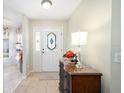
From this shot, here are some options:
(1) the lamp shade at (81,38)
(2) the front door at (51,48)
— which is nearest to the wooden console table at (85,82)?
(1) the lamp shade at (81,38)

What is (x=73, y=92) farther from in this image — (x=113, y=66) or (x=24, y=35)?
(x=24, y=35)

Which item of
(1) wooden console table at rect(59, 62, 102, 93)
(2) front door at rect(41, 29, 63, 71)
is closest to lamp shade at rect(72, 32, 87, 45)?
(1) wooden console table at rect(59, 62, 102, 93)

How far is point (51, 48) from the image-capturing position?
27.1 feet

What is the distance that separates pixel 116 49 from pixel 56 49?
616 cm

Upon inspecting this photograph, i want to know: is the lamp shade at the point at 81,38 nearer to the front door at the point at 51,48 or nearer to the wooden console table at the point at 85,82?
the wooden console table at the point at 85,82

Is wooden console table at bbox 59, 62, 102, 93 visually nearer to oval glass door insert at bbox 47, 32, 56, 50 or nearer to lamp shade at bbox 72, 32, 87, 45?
lamp shade at bbox 72, 32, 87, 45

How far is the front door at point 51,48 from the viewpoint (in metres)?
8.21

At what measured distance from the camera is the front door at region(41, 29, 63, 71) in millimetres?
8211

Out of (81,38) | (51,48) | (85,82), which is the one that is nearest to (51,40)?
(51,48)

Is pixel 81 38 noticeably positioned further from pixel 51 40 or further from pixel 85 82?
pixel 51 40

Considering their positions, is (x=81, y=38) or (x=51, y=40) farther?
(x=51, y=40)

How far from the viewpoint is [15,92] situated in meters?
4.56

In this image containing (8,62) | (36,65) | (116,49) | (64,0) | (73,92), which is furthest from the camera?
(8,62)

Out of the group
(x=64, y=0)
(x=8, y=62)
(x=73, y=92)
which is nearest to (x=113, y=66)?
(x=73, y=92)
